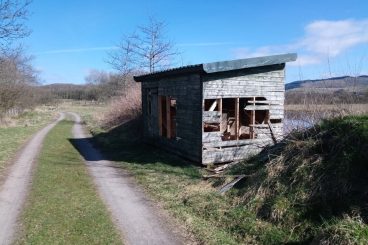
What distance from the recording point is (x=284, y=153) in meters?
9.34

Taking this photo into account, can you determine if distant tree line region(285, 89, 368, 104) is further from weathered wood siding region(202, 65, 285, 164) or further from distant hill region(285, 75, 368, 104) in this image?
weathered wood siding region(202, 65, 285, 164)

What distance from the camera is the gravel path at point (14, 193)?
25.3 feet

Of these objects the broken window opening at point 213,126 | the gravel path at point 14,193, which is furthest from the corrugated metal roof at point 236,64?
the gravel path at point 14,193

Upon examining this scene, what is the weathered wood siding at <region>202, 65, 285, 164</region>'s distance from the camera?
1361 centimetres

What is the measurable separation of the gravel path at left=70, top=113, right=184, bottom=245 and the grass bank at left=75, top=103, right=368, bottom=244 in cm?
41

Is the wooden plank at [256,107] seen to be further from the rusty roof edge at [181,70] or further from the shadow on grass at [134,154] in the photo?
the shadow on grass at [134,154]

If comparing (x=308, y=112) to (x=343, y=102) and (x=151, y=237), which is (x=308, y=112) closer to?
(x=343, y=102)

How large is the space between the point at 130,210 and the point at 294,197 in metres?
3.63

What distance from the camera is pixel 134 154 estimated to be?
57.5 ft

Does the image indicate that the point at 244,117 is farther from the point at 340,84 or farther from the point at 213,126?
the point at 340,84

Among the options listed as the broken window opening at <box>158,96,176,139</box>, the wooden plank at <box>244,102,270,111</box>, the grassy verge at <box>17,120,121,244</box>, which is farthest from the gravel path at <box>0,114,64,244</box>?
the wooden plank at <box>244,102,270,111</box>

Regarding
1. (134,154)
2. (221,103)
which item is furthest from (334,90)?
(134,154)

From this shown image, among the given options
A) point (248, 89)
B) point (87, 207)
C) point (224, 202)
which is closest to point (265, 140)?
point (248, 89)

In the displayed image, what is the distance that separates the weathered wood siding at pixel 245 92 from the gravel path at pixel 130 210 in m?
3.26
